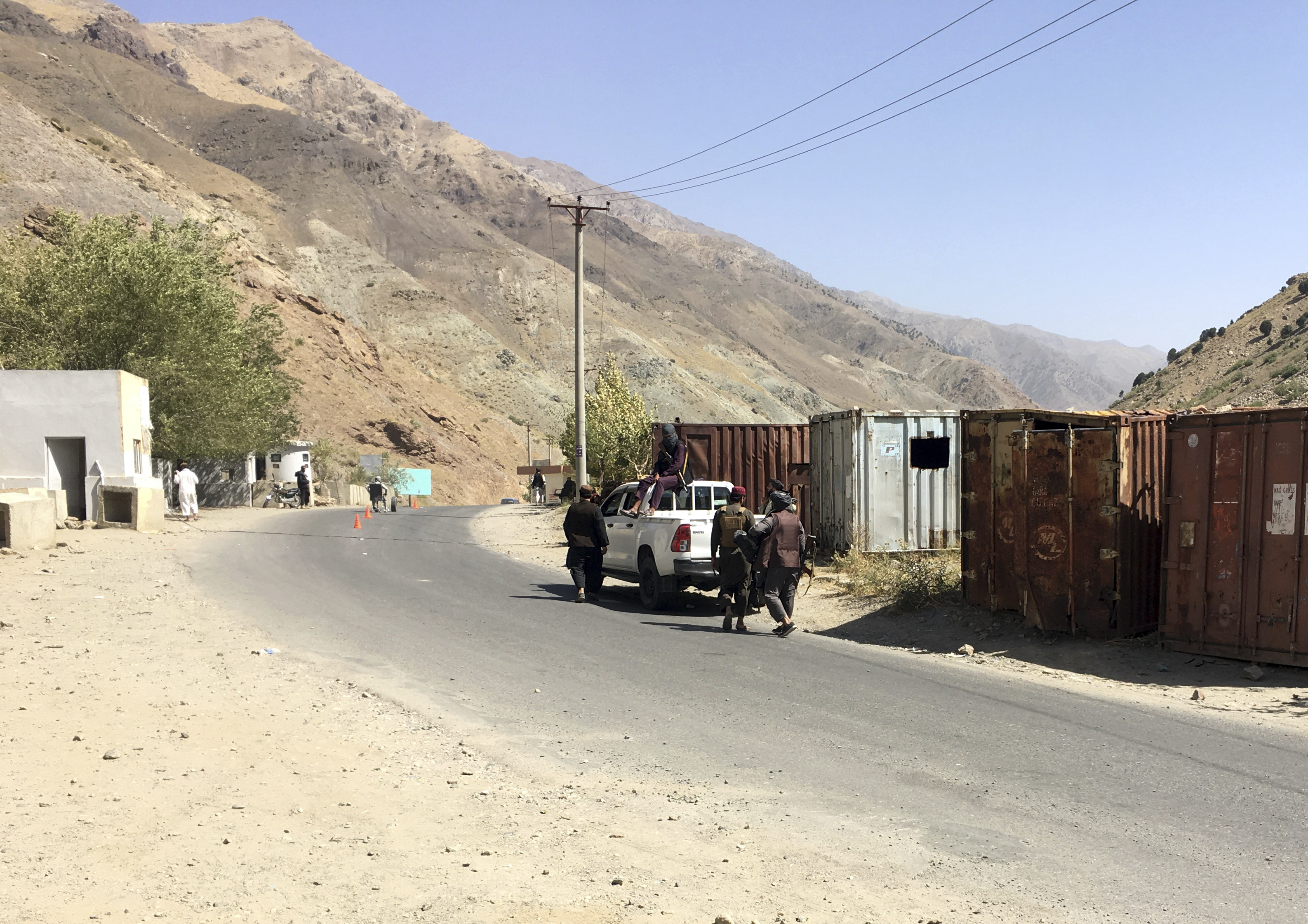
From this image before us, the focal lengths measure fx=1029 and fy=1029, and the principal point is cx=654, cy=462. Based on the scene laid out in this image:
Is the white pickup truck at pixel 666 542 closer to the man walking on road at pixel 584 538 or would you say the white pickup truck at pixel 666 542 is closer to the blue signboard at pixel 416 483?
the man walking on road at pixel 584 538

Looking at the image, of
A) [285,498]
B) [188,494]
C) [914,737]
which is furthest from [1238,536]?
[285,498]

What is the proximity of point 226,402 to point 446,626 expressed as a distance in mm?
31989

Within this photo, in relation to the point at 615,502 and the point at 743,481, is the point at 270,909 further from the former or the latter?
the point at 743,481

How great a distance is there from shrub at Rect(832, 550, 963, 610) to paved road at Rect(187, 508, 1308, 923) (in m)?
1.85

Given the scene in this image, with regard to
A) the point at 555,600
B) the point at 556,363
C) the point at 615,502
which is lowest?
the point at 555,600

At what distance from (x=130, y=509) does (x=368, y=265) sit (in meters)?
86.8

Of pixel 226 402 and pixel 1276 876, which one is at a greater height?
pixel 226 402

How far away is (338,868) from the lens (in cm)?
501

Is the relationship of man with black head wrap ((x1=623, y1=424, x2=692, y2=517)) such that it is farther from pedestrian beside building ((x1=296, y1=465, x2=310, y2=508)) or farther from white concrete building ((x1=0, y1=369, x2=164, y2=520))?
pedestrian beside building ((x1=296, y1=465, x2=310, y2=508))

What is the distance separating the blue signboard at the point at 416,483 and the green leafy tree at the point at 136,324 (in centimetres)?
2826

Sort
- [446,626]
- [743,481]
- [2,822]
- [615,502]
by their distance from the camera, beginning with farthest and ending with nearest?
[743,481] → [615,502] → [446,626] → [2,822]

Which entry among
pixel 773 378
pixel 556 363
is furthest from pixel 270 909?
pixel 773 378

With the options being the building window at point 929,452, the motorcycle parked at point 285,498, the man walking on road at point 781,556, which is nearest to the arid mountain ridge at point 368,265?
the motorcycle parked at point 285,498

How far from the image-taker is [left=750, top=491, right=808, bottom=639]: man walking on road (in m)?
12.8
